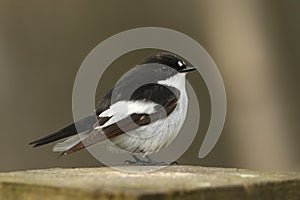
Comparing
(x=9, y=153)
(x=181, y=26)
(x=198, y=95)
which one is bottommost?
(x=9, y=153)

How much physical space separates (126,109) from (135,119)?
8 cm

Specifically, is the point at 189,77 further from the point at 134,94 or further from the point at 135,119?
the point at 135,119

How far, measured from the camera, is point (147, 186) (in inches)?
73.2

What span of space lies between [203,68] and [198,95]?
1.99ft

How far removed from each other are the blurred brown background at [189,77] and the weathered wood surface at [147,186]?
14.1 feet

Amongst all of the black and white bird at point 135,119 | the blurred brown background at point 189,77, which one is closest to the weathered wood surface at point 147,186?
the black and white bird at point 135,119

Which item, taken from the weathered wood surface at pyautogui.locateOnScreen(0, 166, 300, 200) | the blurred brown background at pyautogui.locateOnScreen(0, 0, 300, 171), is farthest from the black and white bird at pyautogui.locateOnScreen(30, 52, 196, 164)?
the blurred brown background at pyautogui.locateOnScreen(0, 0, 300, 171)

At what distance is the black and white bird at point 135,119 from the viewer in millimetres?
3393

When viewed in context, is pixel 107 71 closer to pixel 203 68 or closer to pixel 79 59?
pixel 79 59

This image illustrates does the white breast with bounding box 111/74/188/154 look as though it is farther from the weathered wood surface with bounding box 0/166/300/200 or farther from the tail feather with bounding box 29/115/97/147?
the weathered wood surface with bounding box 0/166/300/200

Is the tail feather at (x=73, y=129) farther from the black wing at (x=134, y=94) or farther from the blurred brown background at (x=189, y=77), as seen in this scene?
the blurred brown background at (x=189, y=77)

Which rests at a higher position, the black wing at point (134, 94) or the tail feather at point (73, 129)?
the black wing at point (134, 94)

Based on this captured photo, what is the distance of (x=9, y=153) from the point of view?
7039mm

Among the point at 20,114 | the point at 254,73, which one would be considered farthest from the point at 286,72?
the point at 20,114
